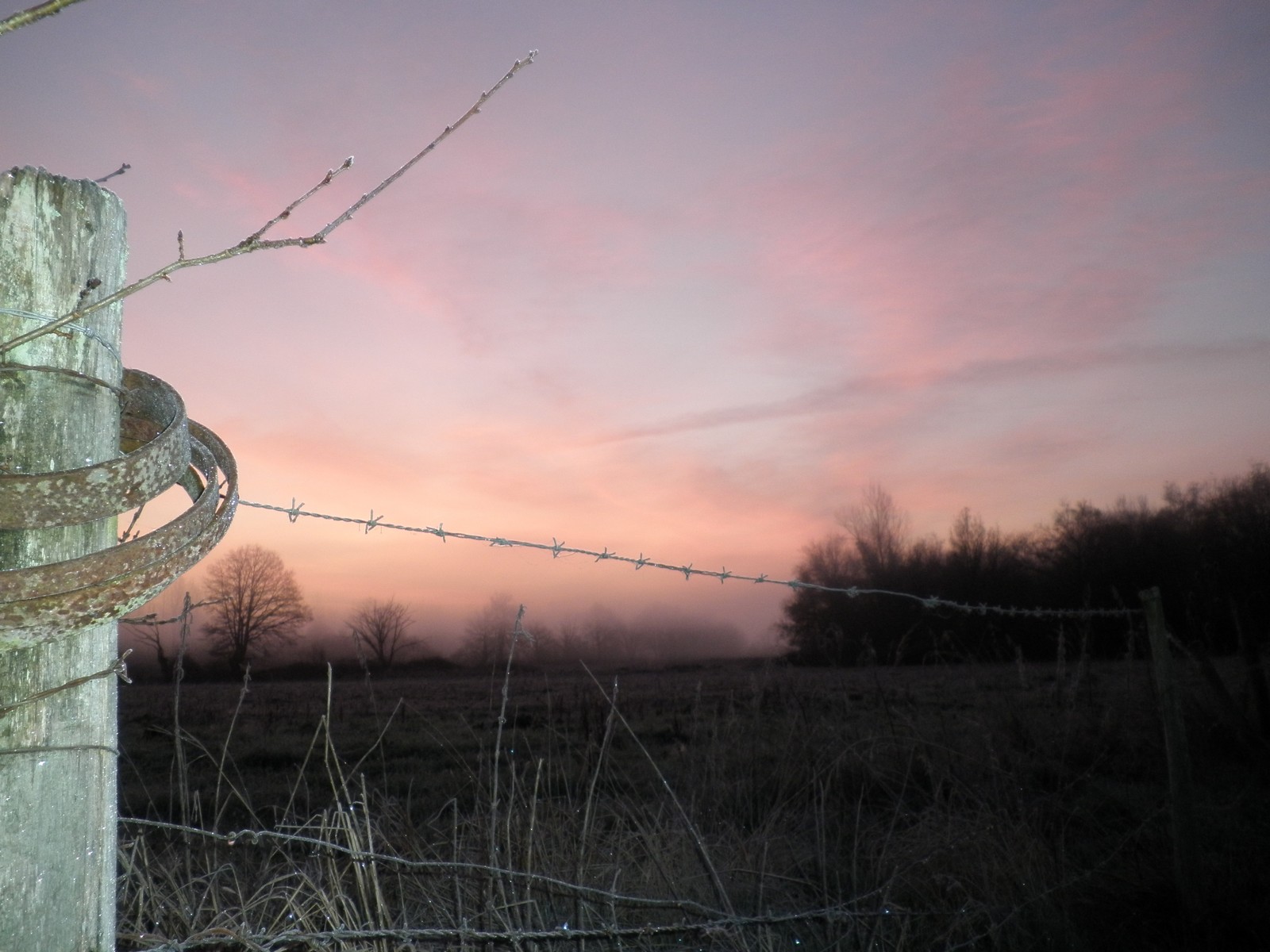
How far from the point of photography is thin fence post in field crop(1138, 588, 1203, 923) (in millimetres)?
3088

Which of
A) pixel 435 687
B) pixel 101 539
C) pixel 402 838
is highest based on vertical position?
pixel 101 539

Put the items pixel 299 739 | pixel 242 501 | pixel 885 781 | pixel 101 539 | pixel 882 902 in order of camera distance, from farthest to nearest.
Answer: pixel 299 739 < pixel 885 781 < pixel 882 902 < pixel 242 501 < pixel 101 539

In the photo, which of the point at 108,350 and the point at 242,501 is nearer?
the point at 108,350

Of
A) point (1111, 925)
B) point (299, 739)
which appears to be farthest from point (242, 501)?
point (299, 739)

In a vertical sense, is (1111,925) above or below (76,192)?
below

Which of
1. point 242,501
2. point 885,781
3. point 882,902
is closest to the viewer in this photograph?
point 242,501

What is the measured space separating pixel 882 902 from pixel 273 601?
34637mm

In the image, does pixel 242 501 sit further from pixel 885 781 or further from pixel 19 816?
pixel 885 781

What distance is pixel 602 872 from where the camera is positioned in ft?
10.7

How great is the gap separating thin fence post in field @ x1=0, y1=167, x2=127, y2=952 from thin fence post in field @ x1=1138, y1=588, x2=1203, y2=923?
319 cm

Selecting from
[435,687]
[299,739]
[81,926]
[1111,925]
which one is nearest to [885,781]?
[1111,925]

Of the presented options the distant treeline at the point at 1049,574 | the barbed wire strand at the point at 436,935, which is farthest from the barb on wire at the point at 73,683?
the distant treeline at the point at 1049,574

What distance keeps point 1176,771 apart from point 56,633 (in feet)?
12.0

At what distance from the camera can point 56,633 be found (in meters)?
1.05
